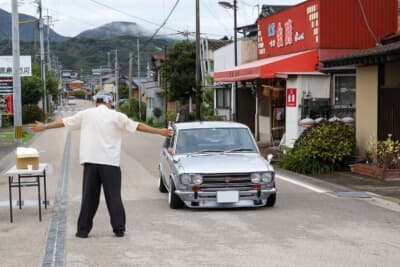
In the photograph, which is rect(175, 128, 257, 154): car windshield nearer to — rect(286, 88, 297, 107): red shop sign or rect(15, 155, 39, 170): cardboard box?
rect(15, 155, 39, 170): cardboard box

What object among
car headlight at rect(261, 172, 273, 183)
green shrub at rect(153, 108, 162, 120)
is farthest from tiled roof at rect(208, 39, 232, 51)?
car headlight at rect(261, 172, 273, 183)

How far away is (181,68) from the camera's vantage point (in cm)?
5028

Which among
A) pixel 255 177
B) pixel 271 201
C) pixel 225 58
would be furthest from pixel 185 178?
pixel 225 58

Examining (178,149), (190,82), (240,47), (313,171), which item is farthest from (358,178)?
(190,82)

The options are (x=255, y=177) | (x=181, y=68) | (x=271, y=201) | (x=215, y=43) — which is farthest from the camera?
(x=215, y=43)

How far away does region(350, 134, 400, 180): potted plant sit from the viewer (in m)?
14.5

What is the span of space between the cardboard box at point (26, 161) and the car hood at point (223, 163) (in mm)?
2207

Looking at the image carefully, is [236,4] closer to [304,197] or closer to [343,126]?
[343,126]

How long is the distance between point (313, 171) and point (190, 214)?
716 cm

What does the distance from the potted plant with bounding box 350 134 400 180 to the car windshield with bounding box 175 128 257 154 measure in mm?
4527

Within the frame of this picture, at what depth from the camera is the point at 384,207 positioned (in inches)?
427

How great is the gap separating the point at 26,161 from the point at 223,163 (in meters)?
3.05

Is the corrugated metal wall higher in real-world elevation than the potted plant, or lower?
higher

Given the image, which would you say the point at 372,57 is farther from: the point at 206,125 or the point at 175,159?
the point at 175,159
